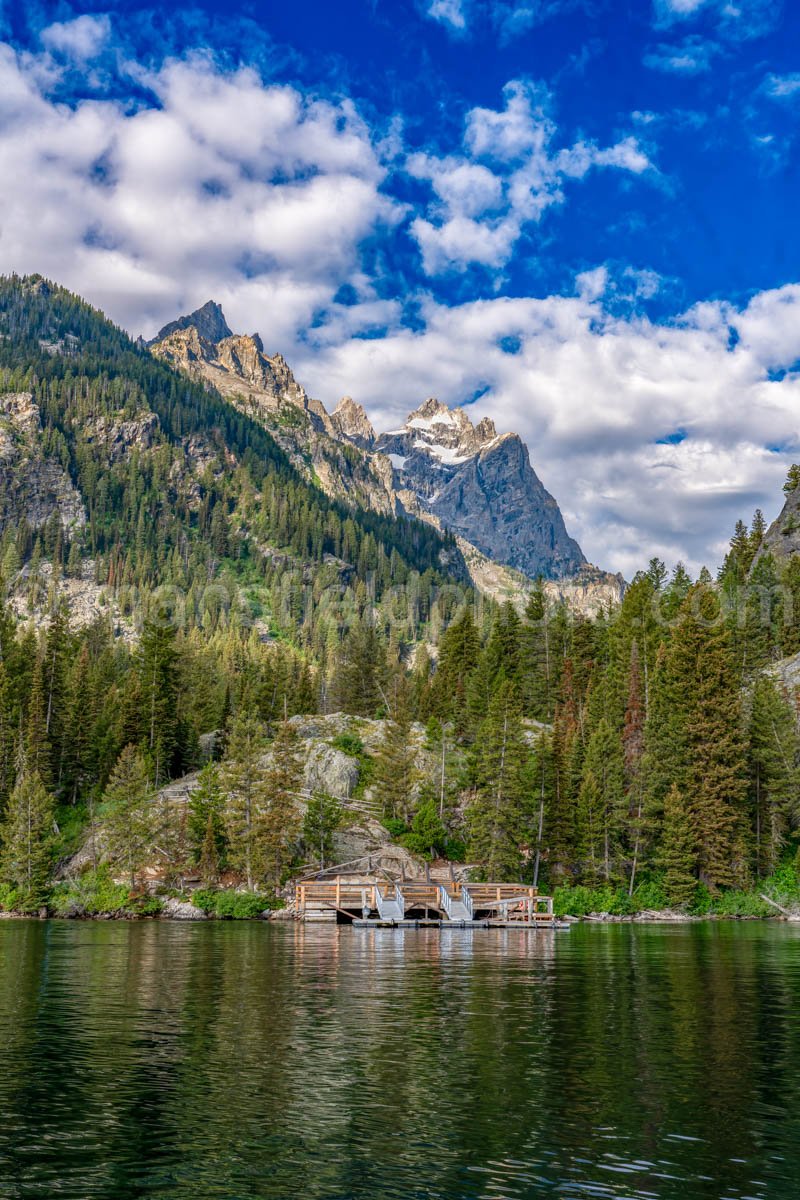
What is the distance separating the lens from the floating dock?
242 feet

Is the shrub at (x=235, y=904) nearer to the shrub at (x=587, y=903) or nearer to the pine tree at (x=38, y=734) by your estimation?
the shrub at (x=587, y=903)

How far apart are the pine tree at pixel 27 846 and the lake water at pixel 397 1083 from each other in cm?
4293

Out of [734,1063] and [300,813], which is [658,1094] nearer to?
[734,1063]

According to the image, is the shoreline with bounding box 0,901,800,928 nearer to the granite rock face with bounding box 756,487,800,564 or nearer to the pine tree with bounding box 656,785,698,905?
the pine tree with bounding box 656,785,698,905

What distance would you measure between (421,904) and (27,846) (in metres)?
34.8

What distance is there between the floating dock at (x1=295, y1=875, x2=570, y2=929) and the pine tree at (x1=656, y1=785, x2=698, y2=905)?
12.1 m

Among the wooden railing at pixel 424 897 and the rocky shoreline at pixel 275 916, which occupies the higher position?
the wooden railing at pixel 424 897

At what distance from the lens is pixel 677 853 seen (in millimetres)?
83812

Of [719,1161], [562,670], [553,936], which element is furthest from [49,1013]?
[562,670]

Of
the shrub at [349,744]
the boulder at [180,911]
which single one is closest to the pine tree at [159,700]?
the shrub at [349,744]

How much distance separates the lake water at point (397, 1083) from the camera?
14.9m

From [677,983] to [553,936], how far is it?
29716mm

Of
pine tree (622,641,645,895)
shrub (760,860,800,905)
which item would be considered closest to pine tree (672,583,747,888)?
shrub (760,860,800,905)

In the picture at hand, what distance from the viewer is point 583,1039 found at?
26031mm
